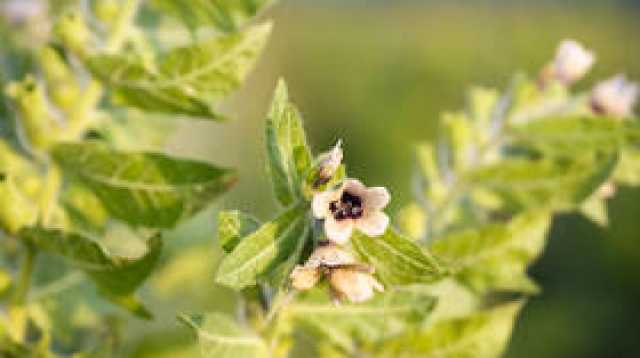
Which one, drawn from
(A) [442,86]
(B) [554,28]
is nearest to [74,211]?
(A) [442,86]

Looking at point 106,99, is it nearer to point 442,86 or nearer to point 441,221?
point 441,221

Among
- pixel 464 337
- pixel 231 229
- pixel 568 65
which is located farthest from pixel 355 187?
pixel 568 65

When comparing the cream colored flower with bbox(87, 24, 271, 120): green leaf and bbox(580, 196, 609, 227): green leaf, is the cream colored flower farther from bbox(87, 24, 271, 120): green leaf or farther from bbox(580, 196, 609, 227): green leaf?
bbox(580, 196, 609, 227): green leaf

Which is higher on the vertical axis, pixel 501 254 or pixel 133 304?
pixel 501 254

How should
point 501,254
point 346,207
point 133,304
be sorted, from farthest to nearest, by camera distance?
point 501,254 → point 133,304 → point 346,207

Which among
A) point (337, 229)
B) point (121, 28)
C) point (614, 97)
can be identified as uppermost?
point (614, 97)

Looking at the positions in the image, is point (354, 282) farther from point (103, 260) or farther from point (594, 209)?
point (594, 209)
